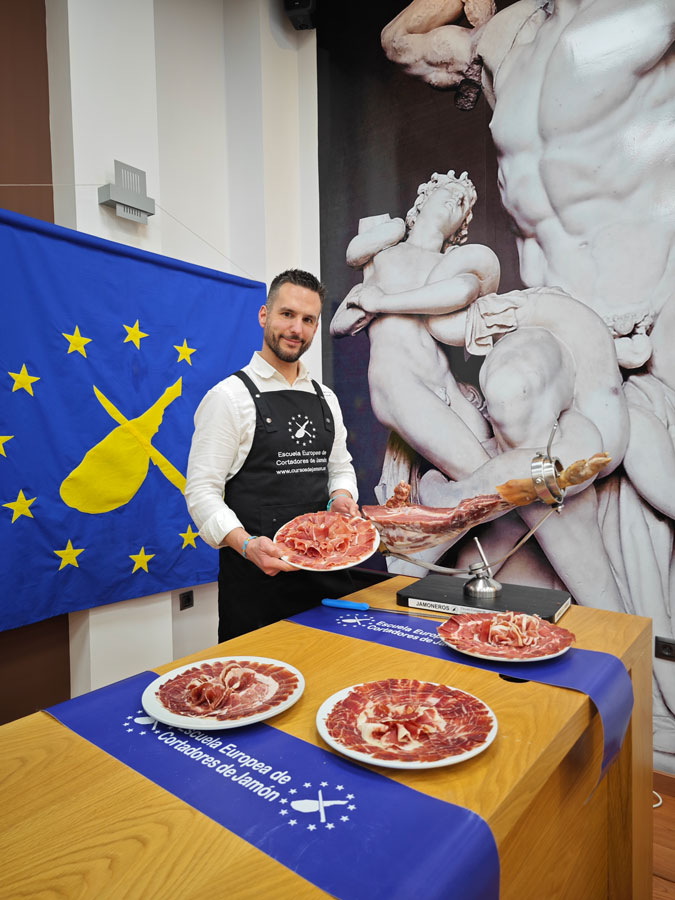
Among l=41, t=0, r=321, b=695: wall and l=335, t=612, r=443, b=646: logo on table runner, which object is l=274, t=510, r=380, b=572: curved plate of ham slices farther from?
l=41, t=0, r=321, b=695: wall

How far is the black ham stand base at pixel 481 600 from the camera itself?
1551mm

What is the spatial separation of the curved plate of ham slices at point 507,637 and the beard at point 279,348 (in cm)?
107

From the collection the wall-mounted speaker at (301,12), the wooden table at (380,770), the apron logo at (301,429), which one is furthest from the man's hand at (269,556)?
the wall-mounted speaker at (301,12)

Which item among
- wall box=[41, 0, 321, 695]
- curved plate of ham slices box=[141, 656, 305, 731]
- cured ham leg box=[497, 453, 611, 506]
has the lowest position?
curved plate of ham slices box=[141, 656, 305, 731]

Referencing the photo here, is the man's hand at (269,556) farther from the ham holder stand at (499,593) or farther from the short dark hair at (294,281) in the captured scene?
the short dark hair at (294,281)

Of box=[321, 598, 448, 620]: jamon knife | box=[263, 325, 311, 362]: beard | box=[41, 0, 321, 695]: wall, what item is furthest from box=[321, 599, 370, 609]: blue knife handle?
box=[41, 0, 321, 695]: wall

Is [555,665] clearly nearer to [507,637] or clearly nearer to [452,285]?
[507,637]

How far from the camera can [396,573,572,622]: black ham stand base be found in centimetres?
155

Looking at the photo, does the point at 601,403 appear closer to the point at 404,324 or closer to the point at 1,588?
the point at 404,324

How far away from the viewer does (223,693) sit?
103 centimetres

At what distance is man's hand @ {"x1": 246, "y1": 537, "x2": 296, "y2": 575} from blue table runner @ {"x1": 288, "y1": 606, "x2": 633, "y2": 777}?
17 cm

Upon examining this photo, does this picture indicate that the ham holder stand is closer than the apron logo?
Yes

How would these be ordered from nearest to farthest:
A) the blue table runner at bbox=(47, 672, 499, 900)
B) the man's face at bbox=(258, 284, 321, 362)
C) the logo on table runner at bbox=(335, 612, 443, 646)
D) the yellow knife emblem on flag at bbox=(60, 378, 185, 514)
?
1. the blue table runner at bbox=(47, 672, 499, 900)
2. the logo on table runner at bbox=(335, 612, 443, 646)
3. the man's face at bbox=(258, 284, 321, 362)
4. the yellow knife emblem on flag at bbox=(60, 378, 185, 514)

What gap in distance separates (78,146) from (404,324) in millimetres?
1746
